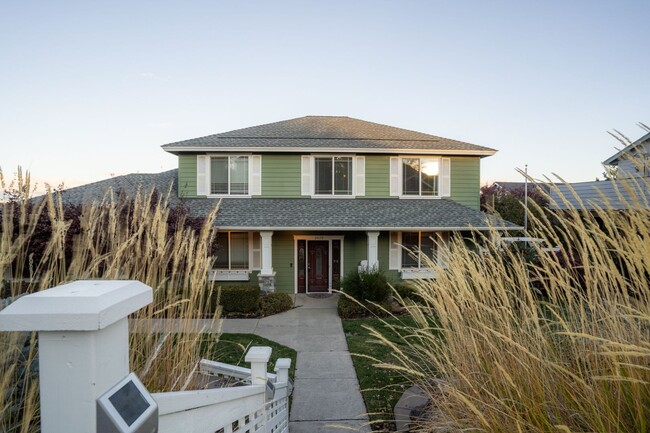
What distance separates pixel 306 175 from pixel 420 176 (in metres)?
4.91

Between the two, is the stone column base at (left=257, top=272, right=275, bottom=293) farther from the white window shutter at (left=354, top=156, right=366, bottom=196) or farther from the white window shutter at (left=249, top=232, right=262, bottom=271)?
the white window shutter at (left=354, top=156, right=366, bottom=196)

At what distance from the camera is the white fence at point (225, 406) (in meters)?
1.26

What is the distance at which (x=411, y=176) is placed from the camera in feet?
51.0

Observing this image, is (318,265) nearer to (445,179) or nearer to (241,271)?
(241,271)

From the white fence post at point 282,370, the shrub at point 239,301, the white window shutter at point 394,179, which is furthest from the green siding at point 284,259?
the white fence post at point 282,370

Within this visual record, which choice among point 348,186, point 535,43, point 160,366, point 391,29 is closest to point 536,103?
point 535,43

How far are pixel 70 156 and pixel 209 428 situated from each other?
1068cm

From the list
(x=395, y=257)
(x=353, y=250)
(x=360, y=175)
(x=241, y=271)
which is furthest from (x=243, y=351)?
(x=360, y=175)

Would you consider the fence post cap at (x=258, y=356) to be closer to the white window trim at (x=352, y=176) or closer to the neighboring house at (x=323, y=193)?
the neighboring house at (x=323, y=193)

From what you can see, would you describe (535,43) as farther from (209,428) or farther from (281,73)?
(209,428)

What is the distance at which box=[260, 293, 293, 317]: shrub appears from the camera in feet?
38.2

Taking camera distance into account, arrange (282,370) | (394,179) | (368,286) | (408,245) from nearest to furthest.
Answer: (282,370) → (368,286) → (408,245) → (394,179)

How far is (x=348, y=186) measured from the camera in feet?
50.5

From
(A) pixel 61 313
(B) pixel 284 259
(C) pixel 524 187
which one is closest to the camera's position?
(A) pixel 61 313
